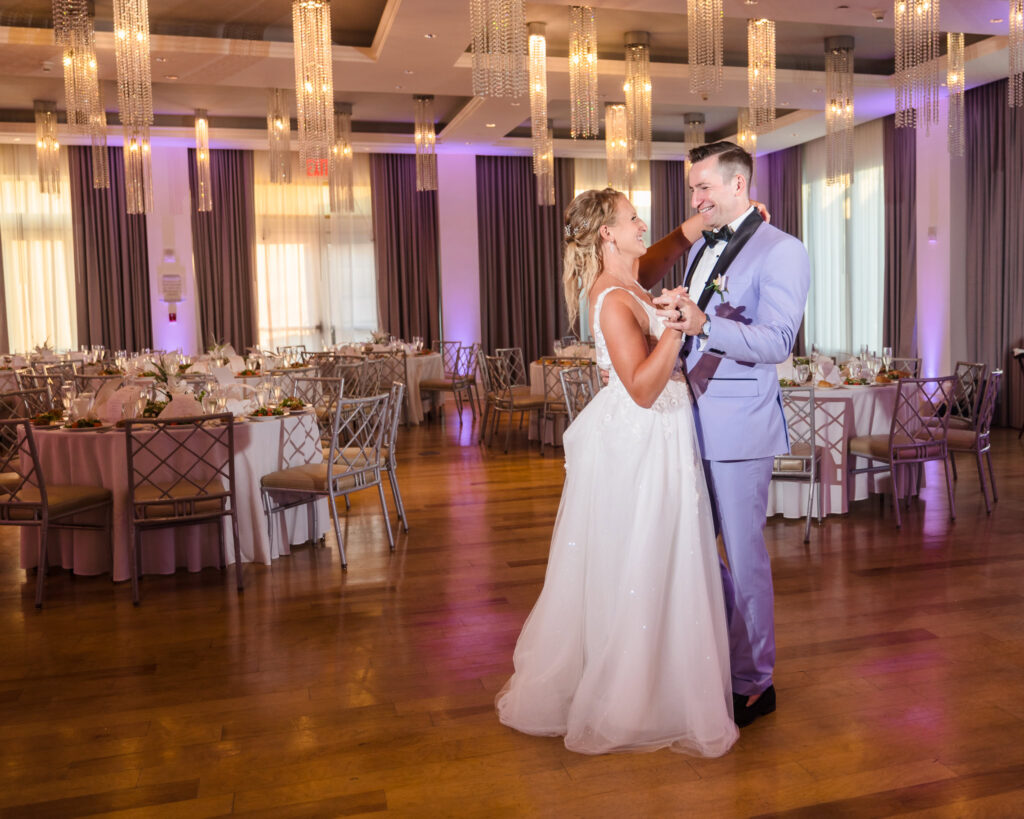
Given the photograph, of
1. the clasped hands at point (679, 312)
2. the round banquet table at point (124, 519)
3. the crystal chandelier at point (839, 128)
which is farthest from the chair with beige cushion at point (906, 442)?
the clasped hands at point (679, 312)

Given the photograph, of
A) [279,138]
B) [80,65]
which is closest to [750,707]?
[80,65]

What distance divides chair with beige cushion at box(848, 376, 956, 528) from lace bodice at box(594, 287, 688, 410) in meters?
3.44

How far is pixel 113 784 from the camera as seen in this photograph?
9.80ft

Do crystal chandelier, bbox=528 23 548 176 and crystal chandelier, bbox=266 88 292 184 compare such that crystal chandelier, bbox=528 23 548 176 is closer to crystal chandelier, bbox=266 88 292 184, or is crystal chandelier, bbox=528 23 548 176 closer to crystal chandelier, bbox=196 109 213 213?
crystal chandelier, bbox=266 88 292 184

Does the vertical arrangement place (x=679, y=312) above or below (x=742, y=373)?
above

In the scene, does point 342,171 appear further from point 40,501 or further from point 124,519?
point 40,501

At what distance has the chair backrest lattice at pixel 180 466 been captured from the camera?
194 inches

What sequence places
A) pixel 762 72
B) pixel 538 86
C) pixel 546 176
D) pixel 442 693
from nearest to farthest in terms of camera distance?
pixel 442 693 → pixel 762 72 → pixel 538 86 → pixel 546 176

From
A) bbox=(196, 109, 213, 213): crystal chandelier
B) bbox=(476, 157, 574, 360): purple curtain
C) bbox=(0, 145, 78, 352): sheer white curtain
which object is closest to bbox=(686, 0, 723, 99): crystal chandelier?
bbox=(196, 109, 213, 213): crystal chandelier

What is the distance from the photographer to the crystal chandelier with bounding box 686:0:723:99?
21.1 ft

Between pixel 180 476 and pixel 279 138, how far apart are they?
552 cm

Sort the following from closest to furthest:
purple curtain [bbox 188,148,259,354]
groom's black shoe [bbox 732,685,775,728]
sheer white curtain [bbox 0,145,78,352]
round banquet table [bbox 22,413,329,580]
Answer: groom's black shoe [bbox 732,685,775,728]
round banquet table [bbox 22,413,329,580]
sheer white curtain [bbox 0,145,78,352]
purple curtain [bbox 188,148,259,354]

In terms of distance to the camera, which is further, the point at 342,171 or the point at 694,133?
the point at 694,133

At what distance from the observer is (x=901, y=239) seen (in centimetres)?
1192
